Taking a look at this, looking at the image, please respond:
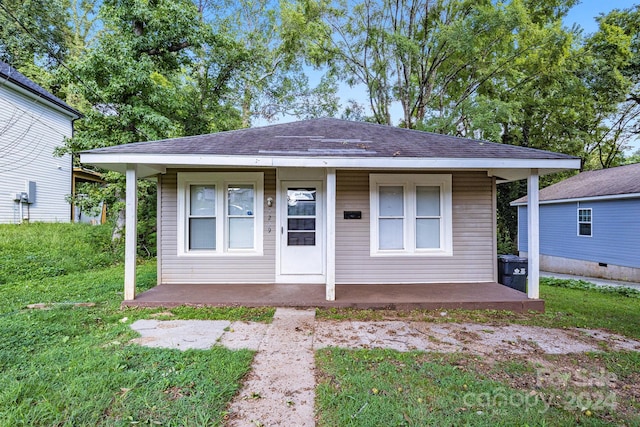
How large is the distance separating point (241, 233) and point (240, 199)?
2.12ft

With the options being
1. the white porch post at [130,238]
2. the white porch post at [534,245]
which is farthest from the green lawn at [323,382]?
the white porch post at [534,245]

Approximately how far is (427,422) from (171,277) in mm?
5047

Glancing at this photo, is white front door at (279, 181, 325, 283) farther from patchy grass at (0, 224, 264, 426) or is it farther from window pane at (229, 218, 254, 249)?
patchy grass at (0, 224, 264, 426)

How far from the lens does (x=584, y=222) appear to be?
11992 millimetres

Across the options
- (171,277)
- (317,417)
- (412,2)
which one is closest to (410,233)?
(317,417)

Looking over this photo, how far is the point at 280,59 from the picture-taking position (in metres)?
17.1

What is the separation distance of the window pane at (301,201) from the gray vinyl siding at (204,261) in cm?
34

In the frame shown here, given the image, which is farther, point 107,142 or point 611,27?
point 611,27

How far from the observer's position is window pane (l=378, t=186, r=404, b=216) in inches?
229

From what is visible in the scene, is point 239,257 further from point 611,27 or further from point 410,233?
point 611,27

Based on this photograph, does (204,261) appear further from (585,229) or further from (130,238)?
(585,229)

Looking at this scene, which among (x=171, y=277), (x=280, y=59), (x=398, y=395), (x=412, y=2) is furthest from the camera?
(x=280, y=59)

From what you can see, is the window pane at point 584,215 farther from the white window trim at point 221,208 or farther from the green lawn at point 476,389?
the white window trim at point 221,208

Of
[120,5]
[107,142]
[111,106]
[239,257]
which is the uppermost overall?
[120,5]
